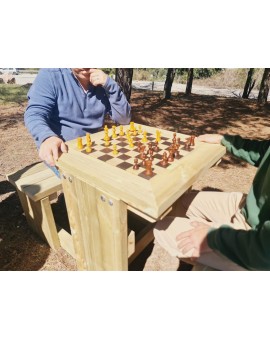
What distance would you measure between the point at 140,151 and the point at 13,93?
29.8 feet

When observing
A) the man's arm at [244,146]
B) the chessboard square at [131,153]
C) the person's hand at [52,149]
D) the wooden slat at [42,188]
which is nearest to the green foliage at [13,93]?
the wooden slat at [42,188]

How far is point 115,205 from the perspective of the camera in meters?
1.57

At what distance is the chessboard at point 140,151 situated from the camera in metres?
1.74

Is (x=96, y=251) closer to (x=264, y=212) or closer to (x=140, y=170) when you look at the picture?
(x=140, y=170)

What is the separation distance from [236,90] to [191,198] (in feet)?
46.7

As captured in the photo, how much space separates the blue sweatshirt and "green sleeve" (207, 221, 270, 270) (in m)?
1.62

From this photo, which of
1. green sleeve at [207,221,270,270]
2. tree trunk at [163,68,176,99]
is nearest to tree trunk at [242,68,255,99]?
tree trunk at [163,68,176,99]

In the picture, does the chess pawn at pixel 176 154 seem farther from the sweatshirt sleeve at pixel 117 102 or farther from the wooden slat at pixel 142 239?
the sweatshirt sleeve at pixel 117 102

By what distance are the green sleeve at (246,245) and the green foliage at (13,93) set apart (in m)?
8.74

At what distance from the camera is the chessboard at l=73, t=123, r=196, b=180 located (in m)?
1.74

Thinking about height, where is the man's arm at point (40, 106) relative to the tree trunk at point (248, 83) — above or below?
above

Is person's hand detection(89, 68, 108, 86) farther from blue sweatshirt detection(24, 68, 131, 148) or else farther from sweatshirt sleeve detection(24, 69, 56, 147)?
sweatshirt sleeve detection(24, 69, 56, 147)
